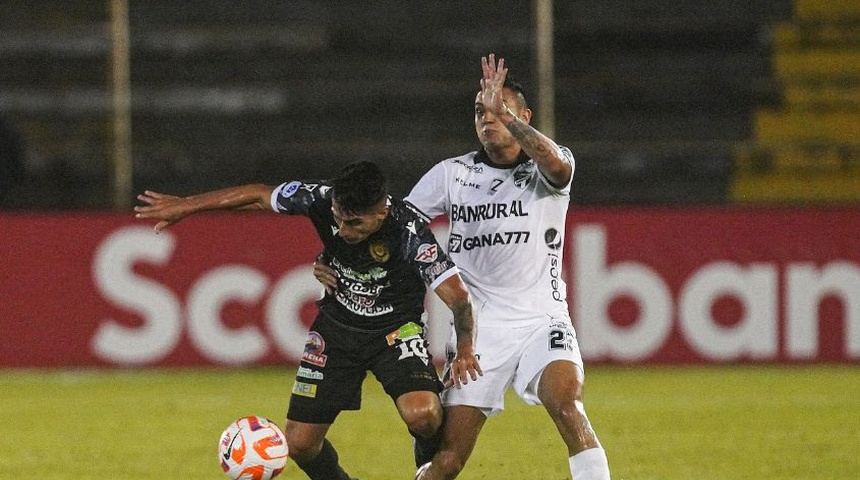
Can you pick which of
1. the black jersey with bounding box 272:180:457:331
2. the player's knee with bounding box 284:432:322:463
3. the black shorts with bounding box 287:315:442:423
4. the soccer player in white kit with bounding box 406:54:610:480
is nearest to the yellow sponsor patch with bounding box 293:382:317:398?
the black shorts with bounding box 287:315:442:423

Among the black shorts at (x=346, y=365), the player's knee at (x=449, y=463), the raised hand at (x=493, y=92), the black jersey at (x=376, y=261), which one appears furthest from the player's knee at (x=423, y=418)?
the raised hand at (x=493, y=92)

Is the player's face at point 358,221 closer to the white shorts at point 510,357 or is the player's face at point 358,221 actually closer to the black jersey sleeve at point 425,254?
the black jersey sleeve at point 425,254

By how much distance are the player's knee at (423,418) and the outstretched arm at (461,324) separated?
0.23 m

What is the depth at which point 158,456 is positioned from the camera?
8.37 meters

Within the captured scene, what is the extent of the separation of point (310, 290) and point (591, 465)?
7.04 metres

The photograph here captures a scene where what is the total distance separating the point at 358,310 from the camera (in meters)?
6.60

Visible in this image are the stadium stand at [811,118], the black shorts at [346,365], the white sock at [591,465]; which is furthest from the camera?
the stadium stand at [811,118]

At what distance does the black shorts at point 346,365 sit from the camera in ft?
21.6

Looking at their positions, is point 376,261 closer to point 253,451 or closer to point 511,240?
point 511,240

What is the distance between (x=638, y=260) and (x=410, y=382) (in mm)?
6557

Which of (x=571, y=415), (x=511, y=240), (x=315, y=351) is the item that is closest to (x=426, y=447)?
(x=315, y=351)

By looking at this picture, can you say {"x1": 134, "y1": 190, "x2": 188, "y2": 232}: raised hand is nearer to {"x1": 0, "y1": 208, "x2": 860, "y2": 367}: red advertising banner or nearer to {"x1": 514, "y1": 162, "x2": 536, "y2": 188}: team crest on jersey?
{"x1": 514, "y1": 162, "x2": 536, "y2": 188}: team crest on jersey

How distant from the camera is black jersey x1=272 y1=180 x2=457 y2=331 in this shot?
638 cm

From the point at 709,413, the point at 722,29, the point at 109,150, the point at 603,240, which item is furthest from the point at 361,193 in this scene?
the point at 722,29
